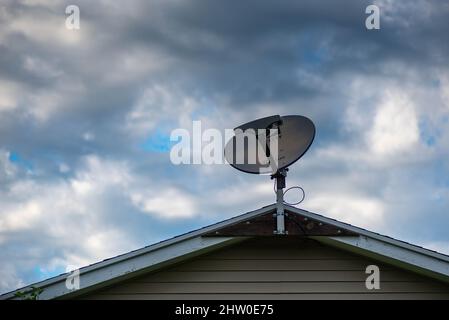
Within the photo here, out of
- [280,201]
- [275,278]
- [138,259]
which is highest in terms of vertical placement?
[280,201]

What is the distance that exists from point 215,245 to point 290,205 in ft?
3.61

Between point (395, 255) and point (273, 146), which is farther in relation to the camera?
point (273, 146)

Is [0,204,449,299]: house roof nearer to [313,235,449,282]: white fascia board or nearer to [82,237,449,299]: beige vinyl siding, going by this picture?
[313,235,449,282]: white fascia board

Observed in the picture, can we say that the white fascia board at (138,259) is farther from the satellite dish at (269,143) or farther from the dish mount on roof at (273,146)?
the satellite dish at (269,143)

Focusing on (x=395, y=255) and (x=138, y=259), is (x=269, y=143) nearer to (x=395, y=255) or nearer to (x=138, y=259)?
(x=395, y=255)

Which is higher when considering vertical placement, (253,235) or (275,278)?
(253,235)

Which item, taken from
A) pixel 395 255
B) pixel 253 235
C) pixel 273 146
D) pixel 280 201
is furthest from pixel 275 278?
pixel 273 146

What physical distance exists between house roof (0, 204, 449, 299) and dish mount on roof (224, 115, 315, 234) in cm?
29

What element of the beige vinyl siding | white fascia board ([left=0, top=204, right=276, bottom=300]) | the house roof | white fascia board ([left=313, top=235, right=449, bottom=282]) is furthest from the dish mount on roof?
white fascia board ([left=313, top=235, right=449, bottom=282])

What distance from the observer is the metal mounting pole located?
31.0 ft

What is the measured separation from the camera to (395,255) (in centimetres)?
941

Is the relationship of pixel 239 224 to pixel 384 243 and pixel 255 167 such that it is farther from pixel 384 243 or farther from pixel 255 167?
pixel 384 243

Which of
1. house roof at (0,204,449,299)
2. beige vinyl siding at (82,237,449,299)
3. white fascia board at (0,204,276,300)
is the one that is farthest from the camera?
beige vinyl siding at (82,237,449,299)

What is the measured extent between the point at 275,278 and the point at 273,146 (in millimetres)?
1723
